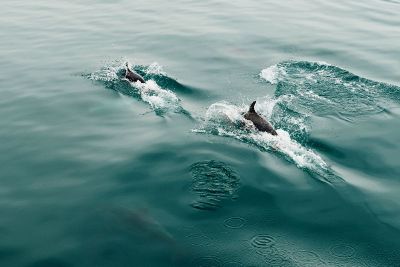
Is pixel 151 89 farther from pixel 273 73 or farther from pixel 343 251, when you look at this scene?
pixel 343 251

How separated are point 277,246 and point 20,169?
9577 millimetres

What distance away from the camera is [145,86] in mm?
23047

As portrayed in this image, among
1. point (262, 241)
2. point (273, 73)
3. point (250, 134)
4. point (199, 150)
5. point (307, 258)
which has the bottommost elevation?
point (307, 258)

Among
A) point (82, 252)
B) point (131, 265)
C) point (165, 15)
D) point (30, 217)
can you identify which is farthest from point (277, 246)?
point (165, 15)

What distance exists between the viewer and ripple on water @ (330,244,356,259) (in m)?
13.0

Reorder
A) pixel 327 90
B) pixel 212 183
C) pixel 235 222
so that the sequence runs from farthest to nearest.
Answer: pixel 327 90 → pixel 212 183 → pixel 235 222

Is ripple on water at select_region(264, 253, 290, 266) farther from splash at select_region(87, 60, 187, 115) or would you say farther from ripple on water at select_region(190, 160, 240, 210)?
splash at select_region(87, 60, 187, 115)

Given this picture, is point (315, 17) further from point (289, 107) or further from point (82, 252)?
point (82, 252)

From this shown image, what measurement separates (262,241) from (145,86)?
12.0 metres

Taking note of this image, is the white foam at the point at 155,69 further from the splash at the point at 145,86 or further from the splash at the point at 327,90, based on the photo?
the splash at the point at 327,90

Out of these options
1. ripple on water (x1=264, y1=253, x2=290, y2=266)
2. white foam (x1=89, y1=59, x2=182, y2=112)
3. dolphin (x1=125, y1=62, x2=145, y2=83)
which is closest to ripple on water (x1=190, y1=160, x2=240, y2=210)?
ripple on water (x1=264, y1=253, x2=290, y2=266)

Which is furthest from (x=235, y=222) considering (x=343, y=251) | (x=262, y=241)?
(x=343, y=251)

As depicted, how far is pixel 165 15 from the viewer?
1500 inches

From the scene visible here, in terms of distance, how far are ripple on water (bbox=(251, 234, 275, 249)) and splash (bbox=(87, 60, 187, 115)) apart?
353 inches
